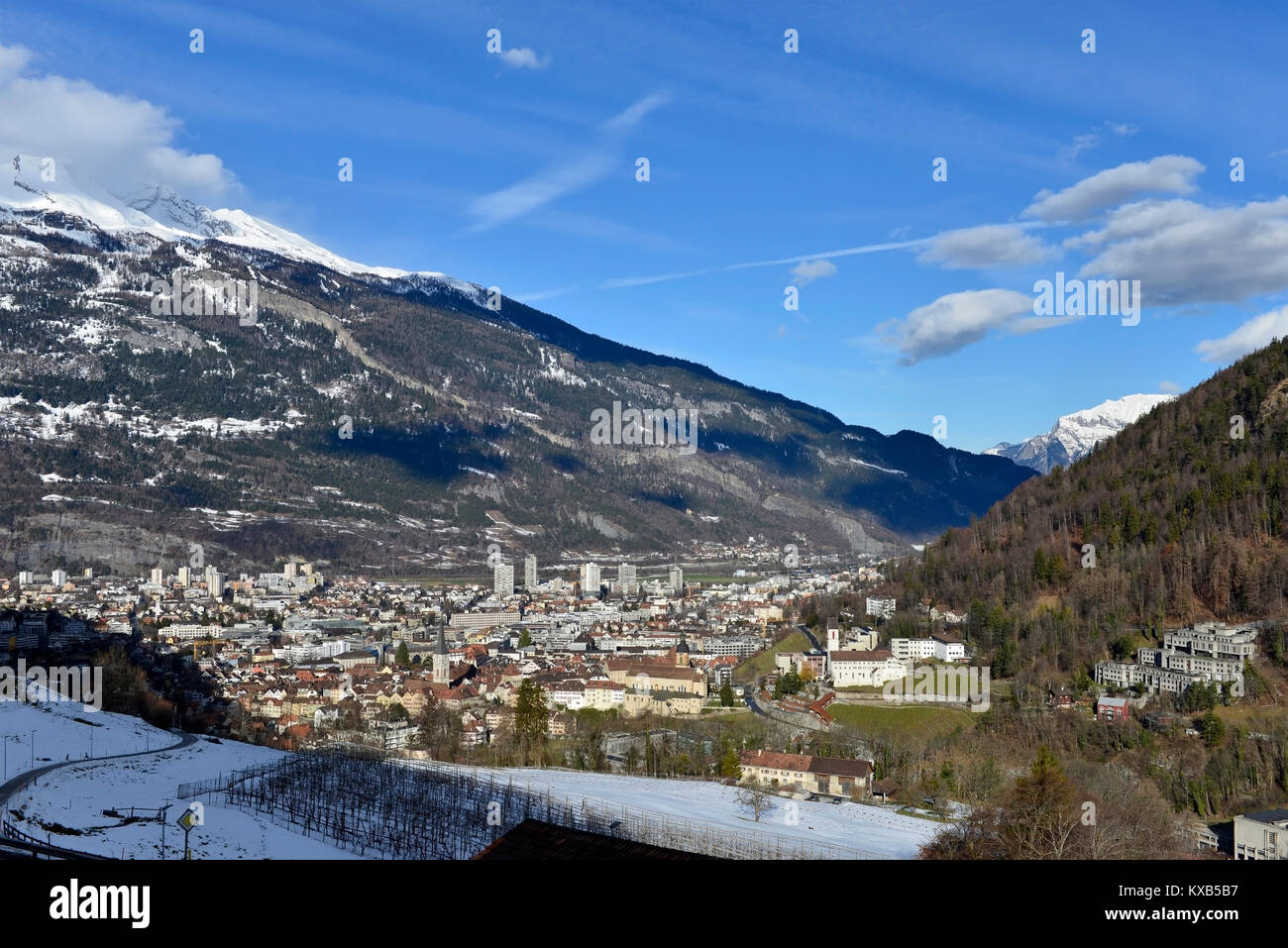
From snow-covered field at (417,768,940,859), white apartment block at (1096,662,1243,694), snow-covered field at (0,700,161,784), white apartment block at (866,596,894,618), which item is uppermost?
white apartment block at (866,596,894,618)

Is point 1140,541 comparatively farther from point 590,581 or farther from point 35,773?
point 590,581

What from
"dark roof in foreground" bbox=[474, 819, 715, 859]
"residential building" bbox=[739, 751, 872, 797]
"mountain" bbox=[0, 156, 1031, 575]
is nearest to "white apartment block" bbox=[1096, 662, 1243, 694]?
"residential building" bbox=[739, 751, 872, 797]

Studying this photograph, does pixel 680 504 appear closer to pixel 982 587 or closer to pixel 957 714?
pixel 982 587

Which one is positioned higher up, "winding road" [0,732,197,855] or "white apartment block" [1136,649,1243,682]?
"white apartment block" [1136,649,1243,682]

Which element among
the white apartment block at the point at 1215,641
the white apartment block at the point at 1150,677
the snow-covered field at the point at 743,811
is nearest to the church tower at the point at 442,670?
the snow-covered field at the point at 743,811

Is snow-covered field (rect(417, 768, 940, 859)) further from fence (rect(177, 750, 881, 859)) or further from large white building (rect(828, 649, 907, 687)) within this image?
large white building (rect(828, 649, 907, 687))

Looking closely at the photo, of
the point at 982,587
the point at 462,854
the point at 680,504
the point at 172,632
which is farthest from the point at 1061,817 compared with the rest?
the point at 680,504
